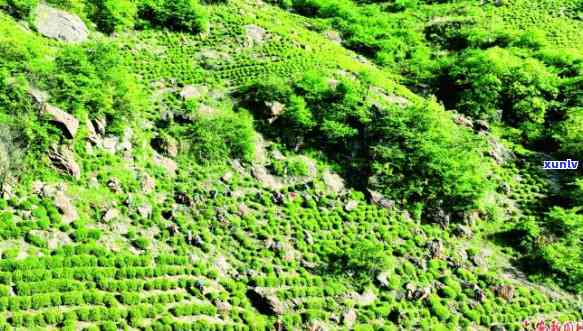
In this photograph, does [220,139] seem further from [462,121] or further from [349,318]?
[462,121]

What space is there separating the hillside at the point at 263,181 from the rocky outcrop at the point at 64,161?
13cm

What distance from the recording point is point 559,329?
1416 inches

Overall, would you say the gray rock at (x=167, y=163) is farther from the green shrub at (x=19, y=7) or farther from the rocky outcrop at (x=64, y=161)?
the green shrub at (x=19, y=7)

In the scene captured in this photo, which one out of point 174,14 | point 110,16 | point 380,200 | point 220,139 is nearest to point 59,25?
point 110,16

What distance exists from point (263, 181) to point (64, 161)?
1419 cm

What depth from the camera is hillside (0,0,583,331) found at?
27969mm

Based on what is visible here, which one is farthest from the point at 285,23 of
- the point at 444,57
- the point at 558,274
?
the point at 558,274

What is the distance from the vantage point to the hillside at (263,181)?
28.0 m

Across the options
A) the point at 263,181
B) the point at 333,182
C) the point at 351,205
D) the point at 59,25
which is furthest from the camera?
the point at 59,25

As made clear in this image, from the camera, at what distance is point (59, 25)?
45469 mm

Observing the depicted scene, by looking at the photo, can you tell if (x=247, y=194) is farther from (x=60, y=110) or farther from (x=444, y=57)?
(x=444, y=57)

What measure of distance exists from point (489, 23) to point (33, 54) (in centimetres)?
6272

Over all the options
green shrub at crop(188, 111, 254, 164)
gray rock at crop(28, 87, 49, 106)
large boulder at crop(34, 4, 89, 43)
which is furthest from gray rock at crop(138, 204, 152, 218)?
large boulder at crop(34, 4, 89, 43)

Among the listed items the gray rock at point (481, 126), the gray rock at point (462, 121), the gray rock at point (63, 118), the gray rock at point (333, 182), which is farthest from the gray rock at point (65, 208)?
the gray rock at point (481, 126)
